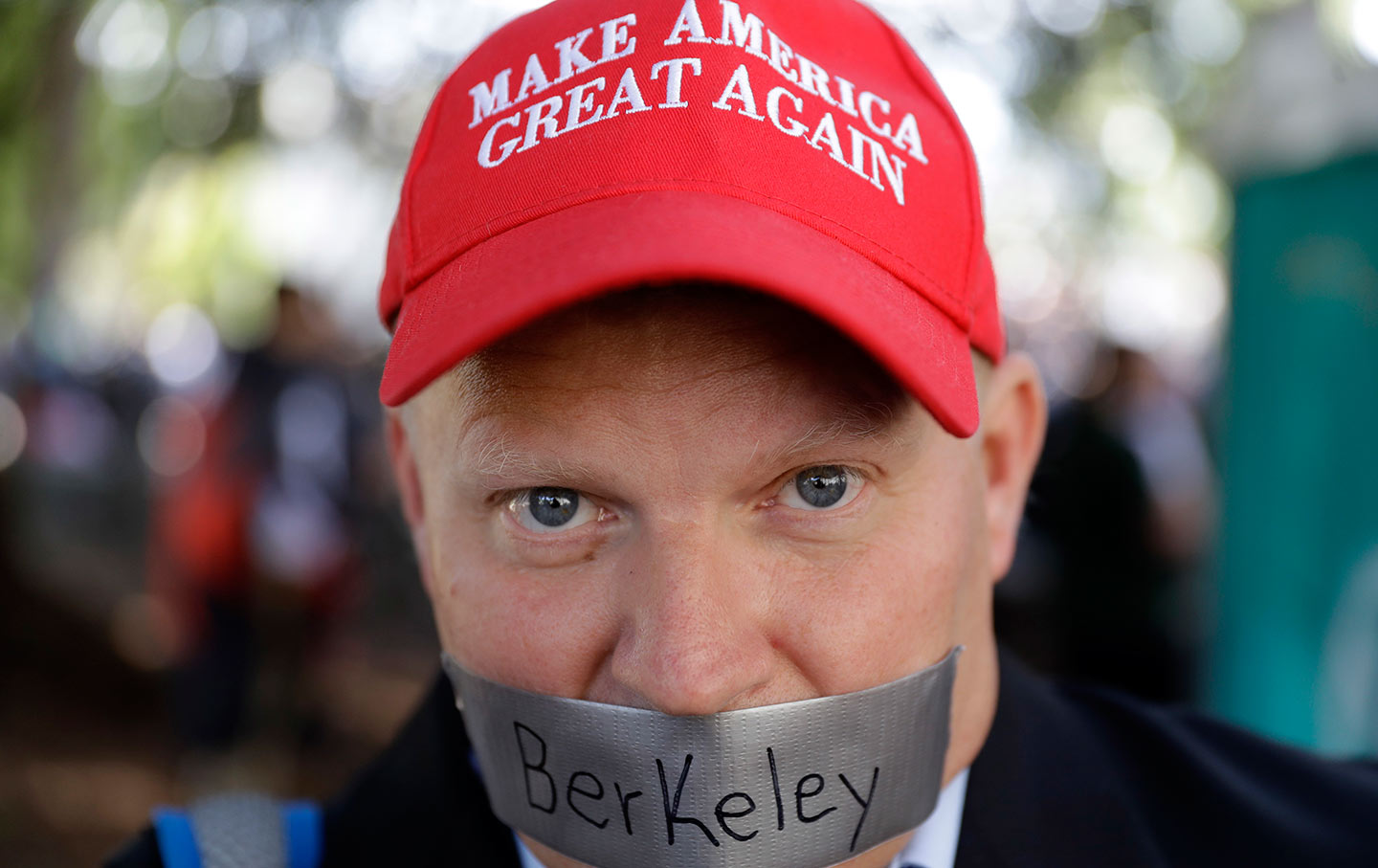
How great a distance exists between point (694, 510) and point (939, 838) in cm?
59

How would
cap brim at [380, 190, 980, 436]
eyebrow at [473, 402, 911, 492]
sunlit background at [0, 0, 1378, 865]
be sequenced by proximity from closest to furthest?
cap brim at [380, 190, 980, 436]
eyebrow at [473, 402, 911, 492]
sunlit background at [0, 0, 1378, 865]

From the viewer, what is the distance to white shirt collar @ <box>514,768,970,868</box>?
1.35 metres

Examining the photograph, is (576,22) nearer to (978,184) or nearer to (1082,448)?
(978,184)

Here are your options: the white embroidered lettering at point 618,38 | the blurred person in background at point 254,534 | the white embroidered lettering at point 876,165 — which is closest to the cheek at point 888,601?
the white embroidered lettering at point 876,165

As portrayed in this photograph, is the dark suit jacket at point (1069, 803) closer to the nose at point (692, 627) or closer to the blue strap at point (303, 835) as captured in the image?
the blue strap at point (303, 835)

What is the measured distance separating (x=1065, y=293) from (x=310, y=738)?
18050mm

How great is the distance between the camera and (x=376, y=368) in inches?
463

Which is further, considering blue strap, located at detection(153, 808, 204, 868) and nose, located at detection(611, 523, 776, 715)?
blue strap, located at detection(153, 808, 204, 868)

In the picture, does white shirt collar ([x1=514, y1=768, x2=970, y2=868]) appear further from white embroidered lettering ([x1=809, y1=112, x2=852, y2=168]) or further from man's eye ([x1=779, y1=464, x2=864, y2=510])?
white embroidered lettering ([x1=809, y1=112, x2=852, y2=168])

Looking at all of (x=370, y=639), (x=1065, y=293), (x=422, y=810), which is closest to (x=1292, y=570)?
(x=422, y=810)

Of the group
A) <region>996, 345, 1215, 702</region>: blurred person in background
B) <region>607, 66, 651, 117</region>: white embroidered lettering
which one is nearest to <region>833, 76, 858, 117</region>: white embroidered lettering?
<region>607, 66, 651, 117</region>: white embroidered lettering

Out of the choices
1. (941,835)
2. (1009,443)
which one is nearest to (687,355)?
(1009,443)

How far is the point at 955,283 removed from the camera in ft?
3.94

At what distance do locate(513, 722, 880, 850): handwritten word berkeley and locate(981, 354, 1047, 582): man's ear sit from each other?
394 millimetres
